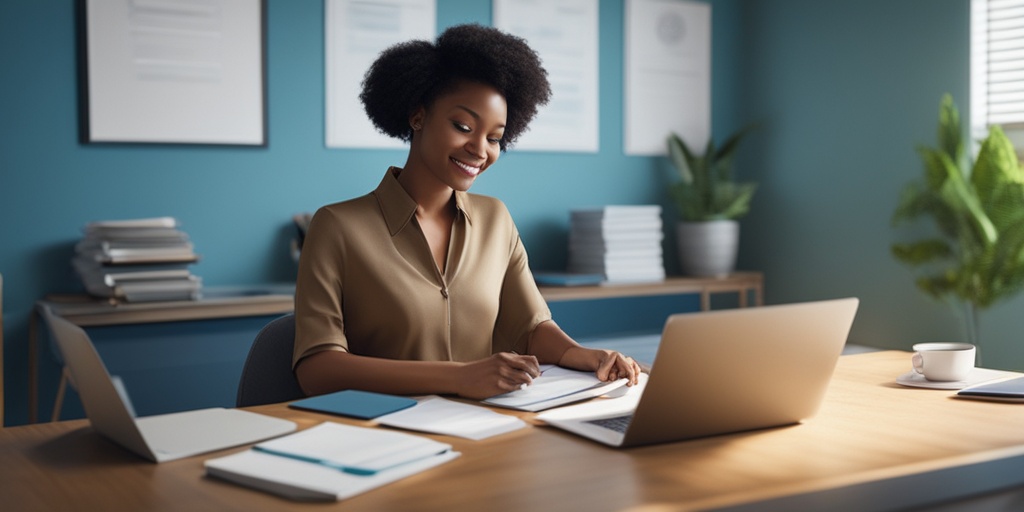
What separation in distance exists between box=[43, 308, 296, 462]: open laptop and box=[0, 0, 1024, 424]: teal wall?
171 centimetres

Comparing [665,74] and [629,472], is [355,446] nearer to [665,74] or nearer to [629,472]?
[629,472]

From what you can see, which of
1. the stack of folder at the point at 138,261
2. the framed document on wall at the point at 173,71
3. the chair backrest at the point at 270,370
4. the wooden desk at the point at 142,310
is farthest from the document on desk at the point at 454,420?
the framed document on wall at the point at 173,71

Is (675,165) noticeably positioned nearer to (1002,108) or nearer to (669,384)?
(1002,108)

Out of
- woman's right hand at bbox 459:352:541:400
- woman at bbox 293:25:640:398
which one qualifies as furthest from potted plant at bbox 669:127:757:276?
woman's right hand at bbox 459:352:541:400

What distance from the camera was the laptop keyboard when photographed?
127cm

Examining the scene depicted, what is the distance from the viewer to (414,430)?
50.3 inches

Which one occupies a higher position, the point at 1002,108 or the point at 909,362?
the point at 1002,108

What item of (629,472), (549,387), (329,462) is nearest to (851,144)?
(549,387)

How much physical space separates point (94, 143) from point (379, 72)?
1638 millimetres

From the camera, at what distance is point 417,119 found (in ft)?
6.58

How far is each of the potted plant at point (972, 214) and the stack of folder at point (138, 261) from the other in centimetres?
248

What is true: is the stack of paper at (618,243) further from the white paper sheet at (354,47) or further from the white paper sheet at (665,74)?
the white paper sheet at (354,47)

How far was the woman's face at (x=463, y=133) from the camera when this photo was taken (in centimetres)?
190

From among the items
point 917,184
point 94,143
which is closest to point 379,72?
point 94,143
